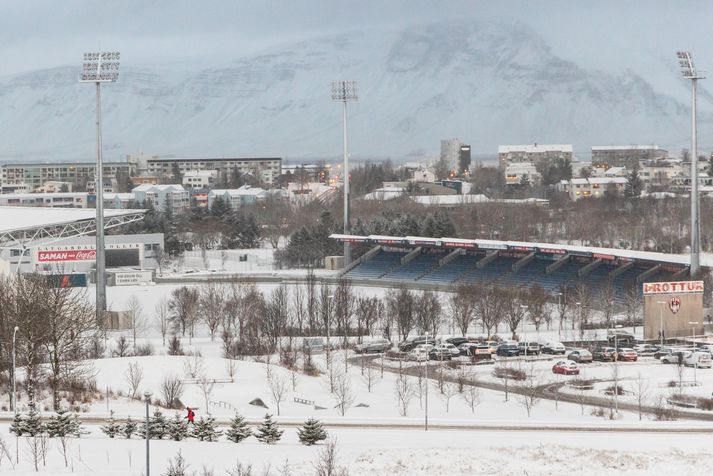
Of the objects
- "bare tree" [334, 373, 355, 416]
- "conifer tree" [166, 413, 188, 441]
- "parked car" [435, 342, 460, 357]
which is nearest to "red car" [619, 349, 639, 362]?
"parked car" [435, 342, 460, 357]

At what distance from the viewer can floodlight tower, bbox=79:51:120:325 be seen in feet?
168

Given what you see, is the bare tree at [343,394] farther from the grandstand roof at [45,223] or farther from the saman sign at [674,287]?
the grandstand roof at [45,223]

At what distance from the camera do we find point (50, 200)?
387 feet

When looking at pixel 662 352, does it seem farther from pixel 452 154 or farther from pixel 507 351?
pixel 452 154

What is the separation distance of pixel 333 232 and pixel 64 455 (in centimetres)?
5283

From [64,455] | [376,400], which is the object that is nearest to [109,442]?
[64,455]

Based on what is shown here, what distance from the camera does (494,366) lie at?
39312mm

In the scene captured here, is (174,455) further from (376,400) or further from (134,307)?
(134,307)

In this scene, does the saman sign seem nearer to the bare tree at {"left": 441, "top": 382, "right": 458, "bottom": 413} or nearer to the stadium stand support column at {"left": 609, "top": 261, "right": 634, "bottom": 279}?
the bare tree at {"left": 441, "top": 382, "right": 458, "bottom": 413}

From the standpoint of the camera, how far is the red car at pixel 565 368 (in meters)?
37.8

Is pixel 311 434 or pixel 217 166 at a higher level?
pixel 217 166

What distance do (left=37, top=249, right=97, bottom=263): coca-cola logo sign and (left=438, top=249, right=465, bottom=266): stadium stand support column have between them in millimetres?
16483

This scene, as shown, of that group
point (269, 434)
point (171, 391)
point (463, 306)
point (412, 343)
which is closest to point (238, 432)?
point (269, 434)

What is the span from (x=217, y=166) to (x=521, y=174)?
41796 mm
